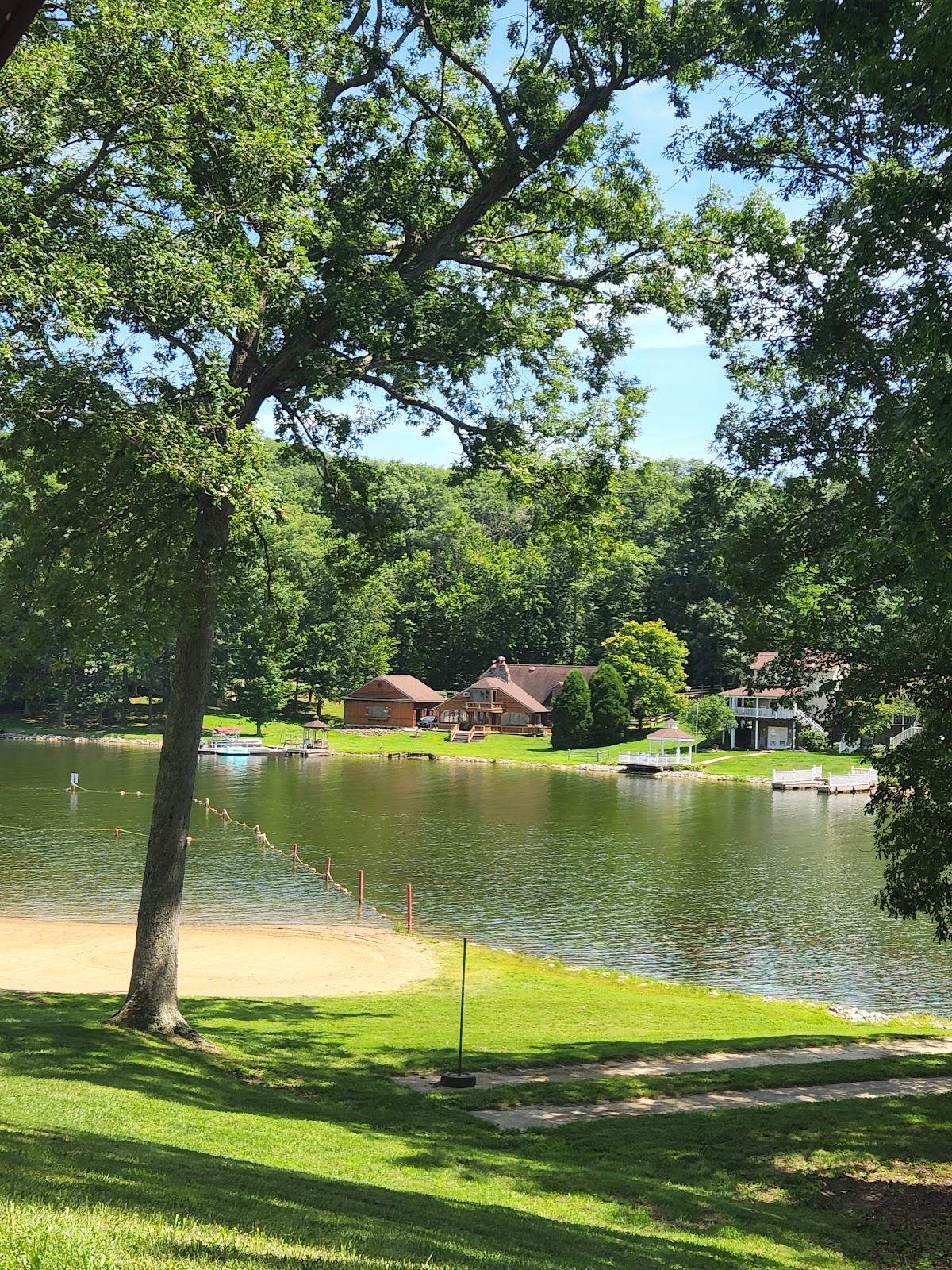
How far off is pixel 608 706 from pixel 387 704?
69.8 feet

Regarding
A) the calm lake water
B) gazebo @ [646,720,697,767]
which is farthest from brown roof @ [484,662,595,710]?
the calm lake water

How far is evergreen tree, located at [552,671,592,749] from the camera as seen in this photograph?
79.1m

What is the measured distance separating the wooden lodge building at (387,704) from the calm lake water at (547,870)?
30487 millimetres

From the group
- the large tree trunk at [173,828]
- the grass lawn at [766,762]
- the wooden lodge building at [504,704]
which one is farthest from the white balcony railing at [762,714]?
the large tree trunk at [173,828]

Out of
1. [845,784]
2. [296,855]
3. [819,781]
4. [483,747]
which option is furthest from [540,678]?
[296,855]

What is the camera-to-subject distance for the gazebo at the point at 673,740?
71.5 m

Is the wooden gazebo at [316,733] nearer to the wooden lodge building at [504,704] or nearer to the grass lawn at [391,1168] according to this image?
the wooden lodge building at [504,704]

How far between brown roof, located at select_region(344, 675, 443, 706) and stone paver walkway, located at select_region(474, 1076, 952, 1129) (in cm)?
7874

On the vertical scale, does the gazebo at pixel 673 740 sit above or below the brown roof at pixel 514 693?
below

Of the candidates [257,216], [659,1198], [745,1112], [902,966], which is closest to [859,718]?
[745,1112]

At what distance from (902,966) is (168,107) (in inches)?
879

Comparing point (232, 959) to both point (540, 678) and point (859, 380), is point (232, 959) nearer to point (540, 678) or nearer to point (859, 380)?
point (859, 380)

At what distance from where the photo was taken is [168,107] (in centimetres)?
1116

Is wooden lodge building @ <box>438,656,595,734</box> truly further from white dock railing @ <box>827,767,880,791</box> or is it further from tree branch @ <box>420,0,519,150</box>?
tree branch @ <box>420,0,519,150</box>
